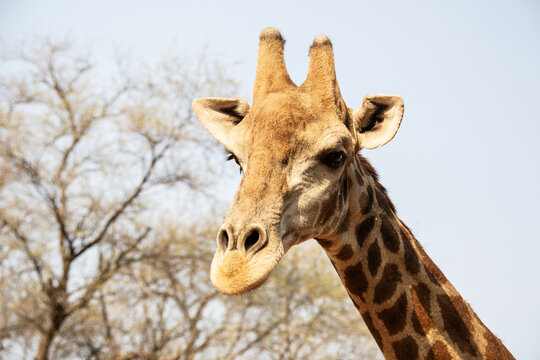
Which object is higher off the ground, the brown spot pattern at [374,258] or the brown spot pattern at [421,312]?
the brown spot pattern at [374,258]

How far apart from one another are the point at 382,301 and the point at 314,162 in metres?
1.02

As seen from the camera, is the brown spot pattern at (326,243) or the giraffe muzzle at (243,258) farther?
the brown spot pattern at (326,243)

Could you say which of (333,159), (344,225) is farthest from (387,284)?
(333,159)

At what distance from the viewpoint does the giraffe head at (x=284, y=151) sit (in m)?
3.21

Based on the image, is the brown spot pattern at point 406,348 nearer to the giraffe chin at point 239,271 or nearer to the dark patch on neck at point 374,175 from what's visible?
the dark patch on neck at point 374,175

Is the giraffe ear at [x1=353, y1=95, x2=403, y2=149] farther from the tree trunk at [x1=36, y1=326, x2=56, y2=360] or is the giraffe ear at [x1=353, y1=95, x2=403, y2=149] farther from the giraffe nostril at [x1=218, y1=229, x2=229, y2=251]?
the tree trunk at [x1=36, y1=326, x2=56, y2=360]

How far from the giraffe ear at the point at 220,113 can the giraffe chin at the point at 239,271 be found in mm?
1476

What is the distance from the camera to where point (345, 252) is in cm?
402

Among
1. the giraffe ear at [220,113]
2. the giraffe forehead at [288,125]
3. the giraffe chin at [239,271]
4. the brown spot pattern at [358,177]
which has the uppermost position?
the giraffe ear at [220,113]

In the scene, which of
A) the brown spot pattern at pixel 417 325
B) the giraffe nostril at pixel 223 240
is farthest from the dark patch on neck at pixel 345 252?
the giraffe nostril at pixel 223 240

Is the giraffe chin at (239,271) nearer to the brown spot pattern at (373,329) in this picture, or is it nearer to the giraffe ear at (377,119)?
the brown spot pattern at (373,329)

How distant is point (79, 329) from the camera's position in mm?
19609

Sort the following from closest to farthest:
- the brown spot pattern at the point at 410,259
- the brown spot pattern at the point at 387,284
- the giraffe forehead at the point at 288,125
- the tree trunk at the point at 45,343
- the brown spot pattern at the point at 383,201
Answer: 1. the giraffe forehead at the point at 288,125
2. the brown spot pattern at the point at 387,284
3. the brown spot pattern at the point at 410,259
4. the brown spot pattern at the point at 383,201
5. the tree trunk at the point at 45,343

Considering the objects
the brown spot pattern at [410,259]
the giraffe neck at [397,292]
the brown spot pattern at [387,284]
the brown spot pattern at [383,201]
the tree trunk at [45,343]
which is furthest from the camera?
the tree trunk at [45,343]
